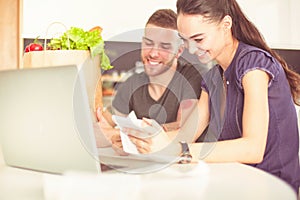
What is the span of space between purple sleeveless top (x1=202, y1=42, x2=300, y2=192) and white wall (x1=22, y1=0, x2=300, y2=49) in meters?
1.13

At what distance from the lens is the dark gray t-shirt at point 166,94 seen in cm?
172

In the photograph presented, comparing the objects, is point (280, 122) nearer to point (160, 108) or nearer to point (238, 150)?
point (238, 150)

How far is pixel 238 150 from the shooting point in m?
1.12

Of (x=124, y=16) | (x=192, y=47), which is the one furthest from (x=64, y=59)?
(x=124, y=16)

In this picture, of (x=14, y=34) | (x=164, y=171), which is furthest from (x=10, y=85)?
(x=14, y=34)

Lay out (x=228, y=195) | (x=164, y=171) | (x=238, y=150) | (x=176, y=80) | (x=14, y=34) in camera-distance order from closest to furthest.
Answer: (x=228, y=195)
(x=164, y=171)
(x=238, y=150)
(x=176, y=80)
(x=14, y=34)

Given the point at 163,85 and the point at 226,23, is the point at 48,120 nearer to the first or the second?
the point at 226,23

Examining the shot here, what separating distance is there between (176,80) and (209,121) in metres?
0.24

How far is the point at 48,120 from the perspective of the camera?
870 millimetres

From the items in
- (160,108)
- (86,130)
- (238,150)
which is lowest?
(160,108)

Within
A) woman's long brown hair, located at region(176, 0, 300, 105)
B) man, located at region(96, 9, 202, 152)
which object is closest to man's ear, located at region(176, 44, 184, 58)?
man, located at region(96, 9, 202, 152)

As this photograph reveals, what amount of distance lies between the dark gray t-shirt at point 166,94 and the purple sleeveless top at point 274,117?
0.21 m

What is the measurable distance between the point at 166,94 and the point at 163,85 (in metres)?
0.04

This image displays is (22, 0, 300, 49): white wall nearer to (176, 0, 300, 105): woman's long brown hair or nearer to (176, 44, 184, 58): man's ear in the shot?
(176, 44, 184, 58): man's ear
